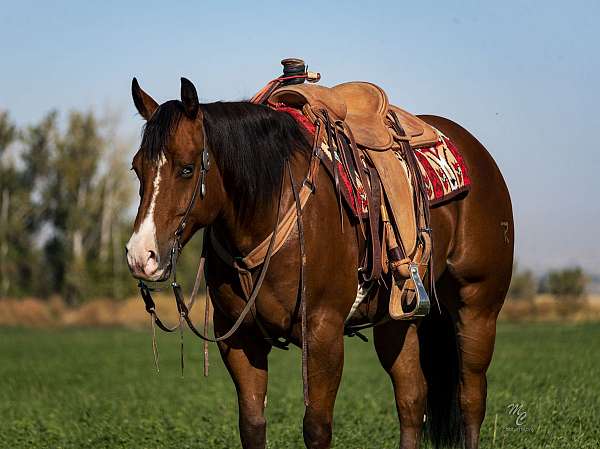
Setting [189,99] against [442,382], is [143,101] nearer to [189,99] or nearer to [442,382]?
[189,99]

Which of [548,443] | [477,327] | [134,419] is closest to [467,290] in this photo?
[477,327]

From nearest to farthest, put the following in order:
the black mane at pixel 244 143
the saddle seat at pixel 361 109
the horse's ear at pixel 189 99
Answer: the horse's ear at pixel 189 99 → the black mane at pixel 244 143 → the saddle seat at pixel 361 109

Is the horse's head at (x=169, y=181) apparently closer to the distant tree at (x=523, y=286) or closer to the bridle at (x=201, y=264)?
the bridle at (x=201, y=264)

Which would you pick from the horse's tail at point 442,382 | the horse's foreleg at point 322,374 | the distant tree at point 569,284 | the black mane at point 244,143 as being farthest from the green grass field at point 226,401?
the distant tree at point 569,284

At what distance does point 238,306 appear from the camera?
17.0 ft

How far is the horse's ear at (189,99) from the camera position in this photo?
4590mm

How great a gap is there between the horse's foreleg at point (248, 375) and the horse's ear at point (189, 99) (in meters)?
1.31

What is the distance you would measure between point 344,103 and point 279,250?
4.42 feet

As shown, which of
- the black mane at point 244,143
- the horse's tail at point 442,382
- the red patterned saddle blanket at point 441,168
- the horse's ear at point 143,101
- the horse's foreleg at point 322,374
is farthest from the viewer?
the horse's tail at point 442,382

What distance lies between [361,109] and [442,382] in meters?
2.10

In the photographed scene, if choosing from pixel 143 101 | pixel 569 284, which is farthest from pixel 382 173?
pixel 569 284

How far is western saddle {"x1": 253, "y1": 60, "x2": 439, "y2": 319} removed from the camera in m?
5.61

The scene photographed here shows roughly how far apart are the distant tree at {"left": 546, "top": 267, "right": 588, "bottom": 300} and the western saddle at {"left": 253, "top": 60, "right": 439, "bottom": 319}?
39.1 m

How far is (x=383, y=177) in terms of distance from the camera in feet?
18.9
